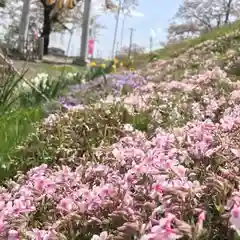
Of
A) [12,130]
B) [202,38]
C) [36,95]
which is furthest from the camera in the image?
[202,38]

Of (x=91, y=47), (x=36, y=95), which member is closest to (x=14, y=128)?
(x=36, y=95)

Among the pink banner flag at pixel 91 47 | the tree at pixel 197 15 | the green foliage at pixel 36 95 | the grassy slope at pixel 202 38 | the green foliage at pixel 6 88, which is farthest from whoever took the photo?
the tree at pixel 197 15

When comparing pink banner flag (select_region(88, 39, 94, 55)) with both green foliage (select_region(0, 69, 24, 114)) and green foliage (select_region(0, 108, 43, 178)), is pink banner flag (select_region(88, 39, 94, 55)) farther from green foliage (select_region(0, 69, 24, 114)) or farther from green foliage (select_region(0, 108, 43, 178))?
green foliage (select_region(0, 108, 43, 178))

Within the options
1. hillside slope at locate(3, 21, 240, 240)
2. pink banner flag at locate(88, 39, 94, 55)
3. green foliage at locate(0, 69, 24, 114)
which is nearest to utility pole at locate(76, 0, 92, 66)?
pink banner flag at locate(88, 39, 94, 55)

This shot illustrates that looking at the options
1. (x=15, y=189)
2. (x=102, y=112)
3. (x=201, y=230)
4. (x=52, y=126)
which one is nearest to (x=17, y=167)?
(x=52, y=126)

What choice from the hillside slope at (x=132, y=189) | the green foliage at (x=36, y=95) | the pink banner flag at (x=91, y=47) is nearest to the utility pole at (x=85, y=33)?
the pink banner flag at (x=91, y=47)

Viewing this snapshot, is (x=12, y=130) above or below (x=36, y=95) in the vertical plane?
below

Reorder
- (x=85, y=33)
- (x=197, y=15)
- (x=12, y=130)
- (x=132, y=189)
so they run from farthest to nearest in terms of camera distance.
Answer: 1. (x=197, y=15)
2. (x=85, y=33)
3. (x=12, y=130)
4. (x=132, y=189)

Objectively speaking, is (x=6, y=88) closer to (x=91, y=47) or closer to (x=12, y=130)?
(x=12, y=130)

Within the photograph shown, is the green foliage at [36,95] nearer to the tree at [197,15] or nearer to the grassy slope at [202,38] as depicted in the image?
the grassy slope at [202,38]

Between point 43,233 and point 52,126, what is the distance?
1.99m

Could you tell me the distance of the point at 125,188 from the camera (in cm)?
183

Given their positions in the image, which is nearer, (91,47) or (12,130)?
(12,130)

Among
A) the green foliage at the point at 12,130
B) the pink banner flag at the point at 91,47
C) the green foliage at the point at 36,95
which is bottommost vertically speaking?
the green foliage at the point at 12,130
